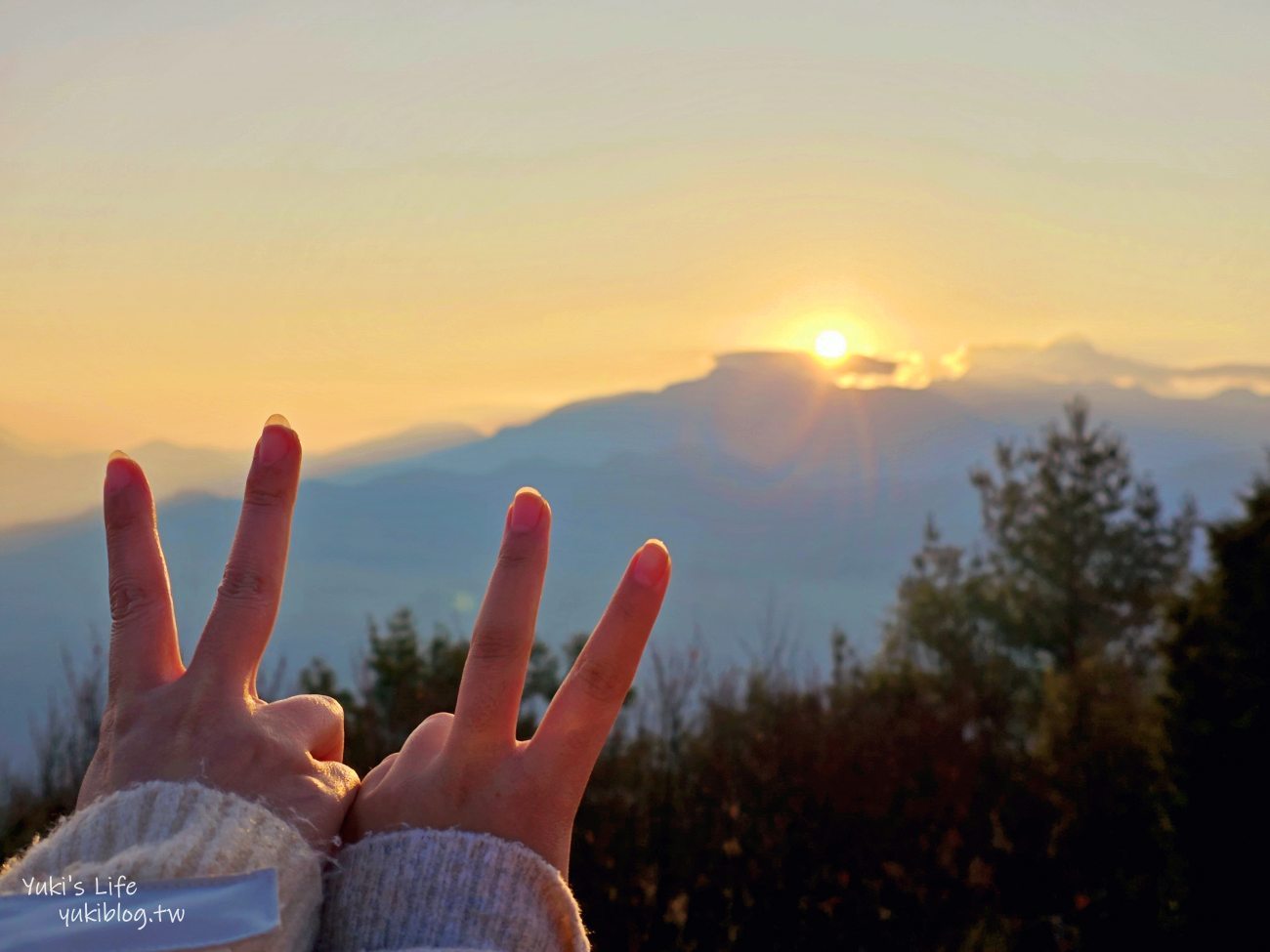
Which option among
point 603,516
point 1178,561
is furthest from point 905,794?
point 603,516

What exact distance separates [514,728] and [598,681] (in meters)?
0.10

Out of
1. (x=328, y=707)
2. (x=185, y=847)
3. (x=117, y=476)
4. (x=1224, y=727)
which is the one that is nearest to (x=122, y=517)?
(x=117, y=476)

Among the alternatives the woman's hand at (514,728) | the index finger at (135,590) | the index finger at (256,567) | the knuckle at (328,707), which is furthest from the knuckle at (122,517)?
the woman's hand at (514,728)

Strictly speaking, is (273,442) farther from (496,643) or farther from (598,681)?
(598,681)

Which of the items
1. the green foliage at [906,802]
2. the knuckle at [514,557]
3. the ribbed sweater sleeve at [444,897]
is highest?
the knuckle at [514,557]

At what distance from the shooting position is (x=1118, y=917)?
246 inches

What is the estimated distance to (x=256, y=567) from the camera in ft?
4.39

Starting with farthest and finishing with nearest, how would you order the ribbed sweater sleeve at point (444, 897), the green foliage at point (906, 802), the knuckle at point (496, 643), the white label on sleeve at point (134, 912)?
the green foliage at point (906, 802), the knuckle at point (496, 643), the ribbed sweater sleeve at point (444, 897), the white label on sleeve at point (134, 912)

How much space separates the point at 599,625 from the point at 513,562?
116 mm

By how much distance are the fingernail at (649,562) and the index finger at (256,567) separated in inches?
15.1

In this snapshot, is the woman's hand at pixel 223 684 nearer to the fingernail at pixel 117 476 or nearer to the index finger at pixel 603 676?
the fingernail at pixel 117 476

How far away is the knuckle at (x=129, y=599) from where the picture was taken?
135 cm

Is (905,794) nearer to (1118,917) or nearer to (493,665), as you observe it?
(1118,917)

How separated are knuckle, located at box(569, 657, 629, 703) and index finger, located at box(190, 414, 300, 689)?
345mm
